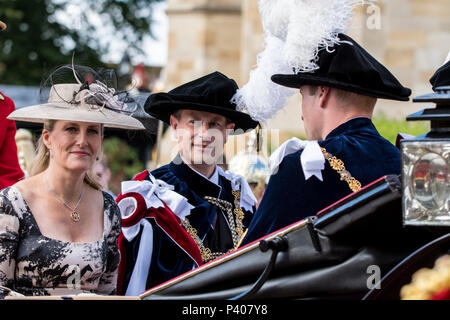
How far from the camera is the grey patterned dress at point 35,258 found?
290 cm

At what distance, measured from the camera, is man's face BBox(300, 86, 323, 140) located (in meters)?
3.05

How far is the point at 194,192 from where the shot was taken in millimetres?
4164

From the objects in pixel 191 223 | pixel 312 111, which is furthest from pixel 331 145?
pixel 191 223

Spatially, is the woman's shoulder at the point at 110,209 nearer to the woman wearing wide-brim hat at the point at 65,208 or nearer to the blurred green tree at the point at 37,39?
the woman wearing wide-brim hat at the point at 65,208

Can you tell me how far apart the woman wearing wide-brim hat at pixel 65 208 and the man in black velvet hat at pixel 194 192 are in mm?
468

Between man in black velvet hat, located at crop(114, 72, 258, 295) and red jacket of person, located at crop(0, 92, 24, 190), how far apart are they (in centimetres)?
107

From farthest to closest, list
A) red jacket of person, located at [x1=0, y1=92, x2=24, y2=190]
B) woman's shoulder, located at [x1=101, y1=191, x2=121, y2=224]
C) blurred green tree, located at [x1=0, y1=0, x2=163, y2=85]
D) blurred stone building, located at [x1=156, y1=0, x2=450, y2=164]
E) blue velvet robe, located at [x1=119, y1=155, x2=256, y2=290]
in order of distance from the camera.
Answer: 1. blurred green tree, located at [x1=0, y1=0, x2=163, y2=85]
2. blurred stone building, located at [x1=156, y1=0, x2=450, y2=164]
3. red jacket of person, located at [x1=0, y1=92, x2=24, y2=190]
4. blue velvet robe, located at [x1=119, y1=155, x2=256, y2=290]
5. woman's shoulder, located at [x1=101, y1=191, x2=121, y2=224]

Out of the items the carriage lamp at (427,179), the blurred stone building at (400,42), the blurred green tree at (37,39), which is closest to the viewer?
the carriage lamp at (427,179)

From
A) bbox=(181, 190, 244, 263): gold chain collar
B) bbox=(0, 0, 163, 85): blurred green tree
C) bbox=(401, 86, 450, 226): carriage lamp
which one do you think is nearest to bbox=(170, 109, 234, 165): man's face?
bbox=(181, 190, 244, 263): gold chain collar

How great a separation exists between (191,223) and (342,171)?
142 cm

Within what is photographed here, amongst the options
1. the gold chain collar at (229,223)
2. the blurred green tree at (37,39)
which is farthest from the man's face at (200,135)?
the blurred green tree at (37,39)

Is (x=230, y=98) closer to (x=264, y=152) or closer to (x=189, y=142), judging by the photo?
(x=189, y=142)

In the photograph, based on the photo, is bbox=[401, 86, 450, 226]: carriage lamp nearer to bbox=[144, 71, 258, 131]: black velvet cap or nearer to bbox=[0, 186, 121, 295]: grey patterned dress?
bbox=[0, 186, 121, 295]: grey patterned dress

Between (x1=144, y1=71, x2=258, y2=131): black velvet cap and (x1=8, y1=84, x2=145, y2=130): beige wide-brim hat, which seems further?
(x1=144, y1=71, x2=258, y2=131): black velvet cap
